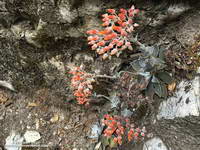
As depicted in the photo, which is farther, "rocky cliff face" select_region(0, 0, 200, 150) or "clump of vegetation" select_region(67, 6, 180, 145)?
"rocky cliff face" select_region(0, 0, 200, 150)

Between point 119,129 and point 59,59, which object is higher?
point 59,59

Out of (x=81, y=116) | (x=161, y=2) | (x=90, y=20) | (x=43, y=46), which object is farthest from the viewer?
(x=81, y=116)

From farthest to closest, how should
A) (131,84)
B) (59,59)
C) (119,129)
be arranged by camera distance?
(59,59) → (131,84) → (119,129)

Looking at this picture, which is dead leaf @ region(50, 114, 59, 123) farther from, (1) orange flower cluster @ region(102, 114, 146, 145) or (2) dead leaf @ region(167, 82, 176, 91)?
(2) dead leaf @ region(167, 82, 176, 91)

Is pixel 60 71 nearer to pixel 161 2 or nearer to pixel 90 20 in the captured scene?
pixel 90 20

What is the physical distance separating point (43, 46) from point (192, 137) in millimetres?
2613

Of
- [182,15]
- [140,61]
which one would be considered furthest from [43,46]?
[182,15]

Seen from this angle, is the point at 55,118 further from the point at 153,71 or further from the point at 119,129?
the point at 153,71

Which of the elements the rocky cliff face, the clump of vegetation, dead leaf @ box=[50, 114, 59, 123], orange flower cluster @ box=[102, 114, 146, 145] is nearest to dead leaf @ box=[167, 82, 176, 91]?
the clump of vegetation

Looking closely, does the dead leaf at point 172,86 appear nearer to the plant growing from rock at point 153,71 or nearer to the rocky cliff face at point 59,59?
the plant growing from rock at point 153,71

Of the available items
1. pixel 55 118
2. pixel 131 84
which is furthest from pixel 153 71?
pixel 55 118

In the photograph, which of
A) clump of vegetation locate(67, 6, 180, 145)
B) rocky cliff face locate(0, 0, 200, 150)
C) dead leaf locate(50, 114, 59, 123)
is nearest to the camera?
clump of vegetation locate(67, 6, 180, 145)

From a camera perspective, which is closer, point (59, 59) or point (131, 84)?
point (131, 84)

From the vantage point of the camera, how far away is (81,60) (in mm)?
3828
